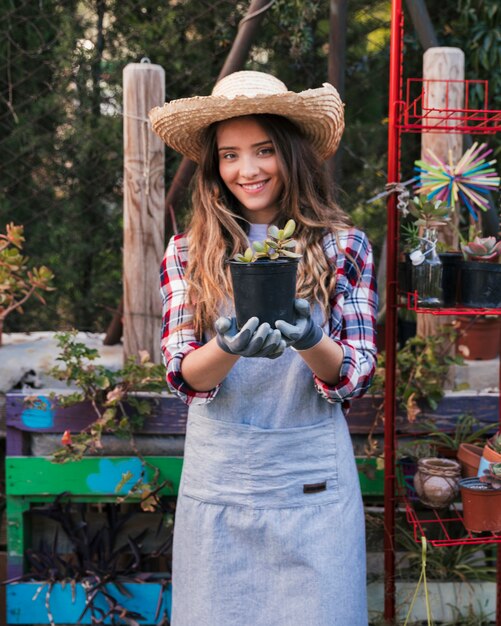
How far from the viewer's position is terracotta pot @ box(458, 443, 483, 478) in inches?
95.9

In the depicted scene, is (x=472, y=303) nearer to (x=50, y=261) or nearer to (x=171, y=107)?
(x=171, y=107)

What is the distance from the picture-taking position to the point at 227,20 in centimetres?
409

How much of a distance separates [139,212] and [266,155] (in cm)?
94

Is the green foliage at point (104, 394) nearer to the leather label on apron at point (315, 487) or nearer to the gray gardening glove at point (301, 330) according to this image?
the leather label on apron at point (315, 487)

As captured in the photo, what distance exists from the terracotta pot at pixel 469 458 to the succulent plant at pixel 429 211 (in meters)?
0.70

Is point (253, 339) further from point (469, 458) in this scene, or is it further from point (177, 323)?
point (469, 458)

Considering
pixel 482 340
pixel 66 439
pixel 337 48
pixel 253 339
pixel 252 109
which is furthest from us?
pixel 482 340

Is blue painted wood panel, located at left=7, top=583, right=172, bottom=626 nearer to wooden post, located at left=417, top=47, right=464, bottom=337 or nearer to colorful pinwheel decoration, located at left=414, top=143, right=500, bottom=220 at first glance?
wooden post, located at left=417, top=47, right=464, bottom=337

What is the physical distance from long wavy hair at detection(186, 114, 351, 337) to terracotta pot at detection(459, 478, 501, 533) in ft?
2.17

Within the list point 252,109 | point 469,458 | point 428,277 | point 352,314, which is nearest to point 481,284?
point 428,277

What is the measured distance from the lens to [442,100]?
294cm

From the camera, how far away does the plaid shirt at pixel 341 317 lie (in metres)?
1.95

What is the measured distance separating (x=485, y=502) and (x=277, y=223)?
93 cm

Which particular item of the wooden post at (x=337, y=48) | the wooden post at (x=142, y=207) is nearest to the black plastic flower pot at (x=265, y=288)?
the wooden post at (x=142, y=207)
